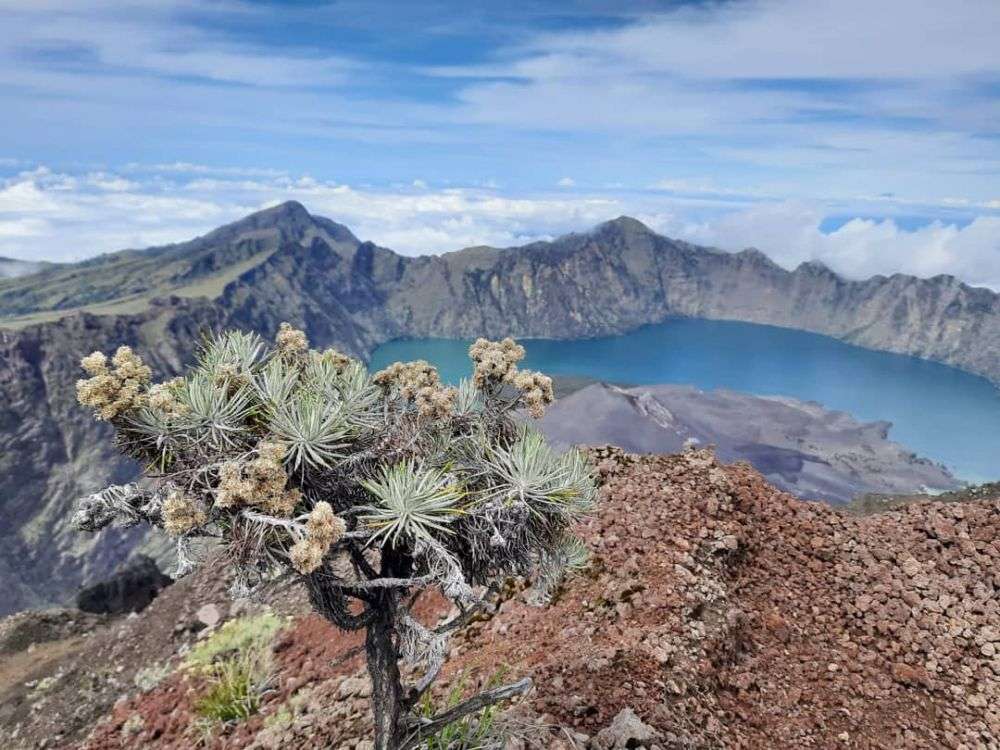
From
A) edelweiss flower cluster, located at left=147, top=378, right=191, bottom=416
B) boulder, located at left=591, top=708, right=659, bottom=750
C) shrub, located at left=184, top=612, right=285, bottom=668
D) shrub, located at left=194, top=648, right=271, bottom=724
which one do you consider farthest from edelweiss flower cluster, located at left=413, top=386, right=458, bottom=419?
shrub, located at left=184, top=612, right=285, bottom=668

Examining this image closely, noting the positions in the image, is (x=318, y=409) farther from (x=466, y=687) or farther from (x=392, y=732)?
(x=466, y=687)

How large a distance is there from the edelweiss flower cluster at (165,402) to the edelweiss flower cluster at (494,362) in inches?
96.3

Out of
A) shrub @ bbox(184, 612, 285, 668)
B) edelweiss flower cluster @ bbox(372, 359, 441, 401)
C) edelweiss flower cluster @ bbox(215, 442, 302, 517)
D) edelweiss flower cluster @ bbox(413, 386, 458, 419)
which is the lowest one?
shrub @ bbox(184, 612, 285, 668)

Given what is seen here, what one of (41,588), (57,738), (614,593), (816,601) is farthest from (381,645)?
(41,588)

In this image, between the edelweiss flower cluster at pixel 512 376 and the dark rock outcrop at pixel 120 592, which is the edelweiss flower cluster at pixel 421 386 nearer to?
the edelweiss flower cluster at pixel 512 376

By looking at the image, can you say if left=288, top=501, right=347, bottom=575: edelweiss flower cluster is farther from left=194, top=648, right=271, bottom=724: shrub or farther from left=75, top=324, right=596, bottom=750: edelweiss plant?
left=194, top=648, right=271, bottom=724: shrub

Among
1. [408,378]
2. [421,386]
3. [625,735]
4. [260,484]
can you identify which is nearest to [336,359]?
[408,378]

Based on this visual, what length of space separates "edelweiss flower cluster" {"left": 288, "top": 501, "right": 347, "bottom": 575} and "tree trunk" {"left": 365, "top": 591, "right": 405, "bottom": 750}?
7.40ft

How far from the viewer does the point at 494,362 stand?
6.23 meters

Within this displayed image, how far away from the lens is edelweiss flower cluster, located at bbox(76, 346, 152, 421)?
16.6ft

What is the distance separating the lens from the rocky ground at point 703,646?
9.38m

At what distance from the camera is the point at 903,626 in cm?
1157

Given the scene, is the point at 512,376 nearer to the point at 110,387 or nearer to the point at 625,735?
the point at 110,387

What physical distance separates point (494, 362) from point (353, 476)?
1.63 m
